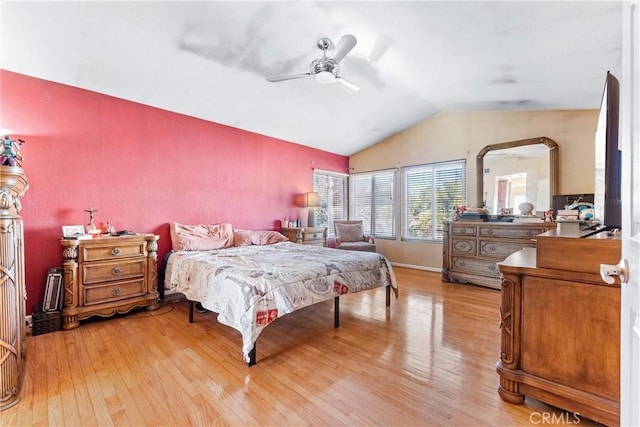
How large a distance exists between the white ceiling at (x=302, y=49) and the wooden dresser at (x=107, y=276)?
1.79m

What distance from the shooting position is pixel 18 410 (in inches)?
61.6

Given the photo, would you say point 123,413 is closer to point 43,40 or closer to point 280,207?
point 43,40

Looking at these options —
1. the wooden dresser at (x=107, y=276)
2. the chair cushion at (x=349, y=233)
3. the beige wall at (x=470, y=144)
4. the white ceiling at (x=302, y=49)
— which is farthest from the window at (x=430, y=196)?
the wooden dresser at (x=107, y=276)

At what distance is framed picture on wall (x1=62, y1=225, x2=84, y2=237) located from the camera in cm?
295

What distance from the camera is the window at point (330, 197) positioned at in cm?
597

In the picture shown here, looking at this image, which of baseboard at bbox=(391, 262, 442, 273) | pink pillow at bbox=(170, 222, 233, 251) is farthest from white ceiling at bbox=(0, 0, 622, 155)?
baseboard at bbox=(391, 262, 442, 273)

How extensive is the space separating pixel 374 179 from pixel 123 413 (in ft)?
17.8

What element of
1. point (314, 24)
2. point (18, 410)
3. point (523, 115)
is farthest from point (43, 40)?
point (523, 115)

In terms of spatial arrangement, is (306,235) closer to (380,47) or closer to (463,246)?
(463,246)

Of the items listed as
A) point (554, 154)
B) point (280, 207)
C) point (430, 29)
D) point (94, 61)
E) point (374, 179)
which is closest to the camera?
point (430, 29)

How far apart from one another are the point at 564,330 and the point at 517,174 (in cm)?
352

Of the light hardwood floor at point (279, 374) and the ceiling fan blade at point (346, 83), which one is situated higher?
the ceiling fan blade at point (346, 83)

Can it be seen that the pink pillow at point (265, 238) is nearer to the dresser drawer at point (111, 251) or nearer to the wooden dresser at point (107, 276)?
the wooden dresser at point (107, 276)

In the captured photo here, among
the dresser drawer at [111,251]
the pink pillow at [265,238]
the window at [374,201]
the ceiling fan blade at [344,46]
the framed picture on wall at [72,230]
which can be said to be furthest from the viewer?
the window at [374,201]
